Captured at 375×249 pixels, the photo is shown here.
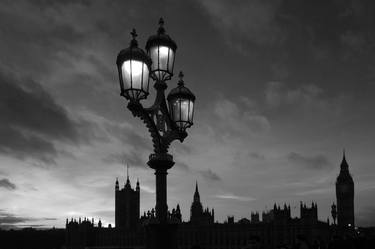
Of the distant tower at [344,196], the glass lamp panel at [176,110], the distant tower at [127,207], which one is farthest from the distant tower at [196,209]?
the glass lamp panel at [176,110]

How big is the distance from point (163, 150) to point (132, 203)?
13632 centimetres

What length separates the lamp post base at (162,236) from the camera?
7.84 metres

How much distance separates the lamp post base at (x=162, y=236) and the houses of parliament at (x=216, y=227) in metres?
86.0

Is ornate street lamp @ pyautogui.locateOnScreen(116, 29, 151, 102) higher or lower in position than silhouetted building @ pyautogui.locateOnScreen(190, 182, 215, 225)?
higher

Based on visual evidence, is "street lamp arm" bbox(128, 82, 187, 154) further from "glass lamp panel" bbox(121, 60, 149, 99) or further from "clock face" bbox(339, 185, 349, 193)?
"clock face" bbox(339, 185, 349, 193)

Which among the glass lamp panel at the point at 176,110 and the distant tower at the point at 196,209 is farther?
the distant tower at the point at 196,209

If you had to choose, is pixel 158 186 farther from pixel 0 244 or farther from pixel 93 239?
pixel 0 244

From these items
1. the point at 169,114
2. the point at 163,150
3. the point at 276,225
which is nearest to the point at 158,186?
the point at 163,150

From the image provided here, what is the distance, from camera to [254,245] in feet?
29.6

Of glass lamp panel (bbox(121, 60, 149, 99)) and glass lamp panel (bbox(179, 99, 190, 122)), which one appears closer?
glass lamp panel (bbox(121, 60, 149, 99))

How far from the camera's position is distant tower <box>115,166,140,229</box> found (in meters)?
141

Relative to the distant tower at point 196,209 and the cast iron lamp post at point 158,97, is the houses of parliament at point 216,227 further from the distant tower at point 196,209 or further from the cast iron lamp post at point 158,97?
the cast iron lamp post at point 158,97

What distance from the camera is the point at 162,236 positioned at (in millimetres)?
7918

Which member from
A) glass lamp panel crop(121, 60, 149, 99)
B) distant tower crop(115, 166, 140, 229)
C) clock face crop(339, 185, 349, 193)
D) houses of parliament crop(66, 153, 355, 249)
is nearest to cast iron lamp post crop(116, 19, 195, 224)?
glass lamp panel crop(121, 60, 149, 99)
